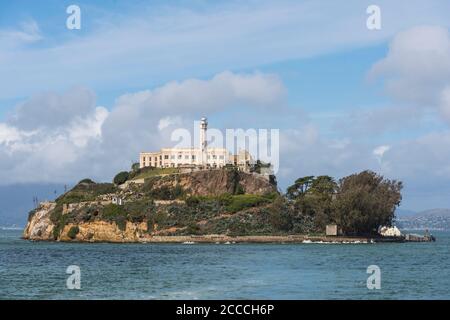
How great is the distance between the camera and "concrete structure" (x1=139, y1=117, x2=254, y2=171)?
579ft

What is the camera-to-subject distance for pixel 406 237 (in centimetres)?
15388

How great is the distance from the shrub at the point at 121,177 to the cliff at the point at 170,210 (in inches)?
378

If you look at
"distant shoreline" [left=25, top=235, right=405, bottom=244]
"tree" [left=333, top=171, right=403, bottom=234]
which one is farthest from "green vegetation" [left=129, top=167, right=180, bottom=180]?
"tree" [left=333, top=171, right=403, bottom=234]

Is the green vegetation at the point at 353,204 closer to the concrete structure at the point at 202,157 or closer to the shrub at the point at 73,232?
the concrete structure at the point at 202,157

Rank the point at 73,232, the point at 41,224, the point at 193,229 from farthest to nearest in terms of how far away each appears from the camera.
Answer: the point at 41,224 < the point at 73,232 < the point at 193,229

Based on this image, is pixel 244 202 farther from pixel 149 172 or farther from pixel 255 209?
pixel 149 172

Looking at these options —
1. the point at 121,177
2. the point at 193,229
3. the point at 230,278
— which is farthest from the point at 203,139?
the point at 230,278

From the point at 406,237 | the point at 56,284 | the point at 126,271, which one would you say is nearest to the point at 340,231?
the point at 406,237

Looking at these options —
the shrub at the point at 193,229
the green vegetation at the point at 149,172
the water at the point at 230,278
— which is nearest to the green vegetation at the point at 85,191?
the green vegetation at the point at 149,172

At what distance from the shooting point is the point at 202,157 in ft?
584

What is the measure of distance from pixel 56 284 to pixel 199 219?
292ft

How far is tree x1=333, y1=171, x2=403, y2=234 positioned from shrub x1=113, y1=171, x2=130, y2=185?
58276 millimetres

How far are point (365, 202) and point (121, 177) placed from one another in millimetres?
69005
